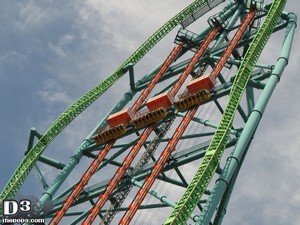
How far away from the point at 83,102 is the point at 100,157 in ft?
15.4

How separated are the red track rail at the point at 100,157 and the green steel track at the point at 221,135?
248 inches

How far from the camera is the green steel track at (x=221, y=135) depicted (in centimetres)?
2519

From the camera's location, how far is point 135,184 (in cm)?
3219

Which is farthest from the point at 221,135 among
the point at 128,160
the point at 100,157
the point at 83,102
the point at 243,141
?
the point at 83,102

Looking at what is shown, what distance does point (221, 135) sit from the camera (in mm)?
27938

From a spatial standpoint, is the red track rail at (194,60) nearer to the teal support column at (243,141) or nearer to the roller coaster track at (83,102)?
the roller coaster track at (83,102)

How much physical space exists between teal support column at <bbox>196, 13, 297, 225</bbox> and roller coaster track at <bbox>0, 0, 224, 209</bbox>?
7.97 meters

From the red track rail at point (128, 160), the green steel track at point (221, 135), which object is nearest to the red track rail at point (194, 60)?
the red track rail at point (128, 160)

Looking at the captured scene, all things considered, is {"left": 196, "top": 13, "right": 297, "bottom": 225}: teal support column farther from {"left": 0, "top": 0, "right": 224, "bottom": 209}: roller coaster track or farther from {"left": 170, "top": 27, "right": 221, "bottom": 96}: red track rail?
{"left": 0, "top": 0, "right": 224, "bottom": 209}: roller coaster track

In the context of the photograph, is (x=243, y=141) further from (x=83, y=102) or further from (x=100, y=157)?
(x=83, y=102)

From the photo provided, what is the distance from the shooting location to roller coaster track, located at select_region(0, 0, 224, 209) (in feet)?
112

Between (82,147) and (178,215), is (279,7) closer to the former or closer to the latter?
(82,147)

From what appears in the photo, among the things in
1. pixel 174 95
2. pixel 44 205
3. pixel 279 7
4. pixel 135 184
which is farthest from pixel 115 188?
pixel 279 7

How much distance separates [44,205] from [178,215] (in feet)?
33.1
